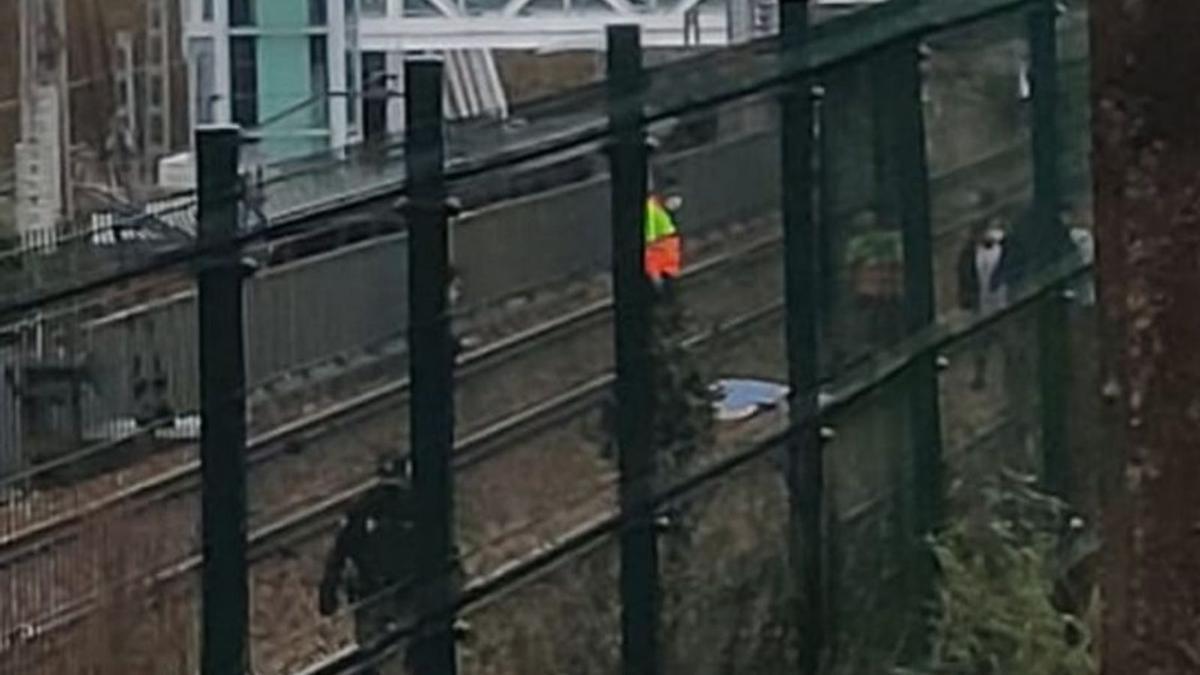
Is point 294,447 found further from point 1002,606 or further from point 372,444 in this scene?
point 1002,606

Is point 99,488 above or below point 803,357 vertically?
above

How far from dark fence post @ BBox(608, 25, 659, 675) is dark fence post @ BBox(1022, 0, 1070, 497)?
1.82 metres

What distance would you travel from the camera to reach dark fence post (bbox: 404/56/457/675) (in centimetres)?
514

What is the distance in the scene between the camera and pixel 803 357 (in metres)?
6.31

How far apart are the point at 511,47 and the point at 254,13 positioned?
330 cm

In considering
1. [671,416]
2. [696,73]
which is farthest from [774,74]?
[671,416]

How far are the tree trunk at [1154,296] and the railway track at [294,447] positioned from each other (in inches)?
76.2

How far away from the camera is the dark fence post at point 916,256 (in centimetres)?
684

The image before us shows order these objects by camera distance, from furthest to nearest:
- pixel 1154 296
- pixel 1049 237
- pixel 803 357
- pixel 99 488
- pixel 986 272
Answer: pixel 1049 237 → pixel 986 272 → pixel 803 357 → pixel 99 488 → pixel 1154 296

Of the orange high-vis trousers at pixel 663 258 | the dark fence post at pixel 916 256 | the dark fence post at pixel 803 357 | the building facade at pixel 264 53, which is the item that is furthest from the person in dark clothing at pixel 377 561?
the building facade at pixel 264 53

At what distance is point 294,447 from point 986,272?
2.84 meters

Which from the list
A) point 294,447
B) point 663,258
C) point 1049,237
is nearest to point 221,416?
point 294,447

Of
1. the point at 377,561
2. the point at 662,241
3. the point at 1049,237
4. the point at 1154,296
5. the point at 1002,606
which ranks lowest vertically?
the point at 1002,606

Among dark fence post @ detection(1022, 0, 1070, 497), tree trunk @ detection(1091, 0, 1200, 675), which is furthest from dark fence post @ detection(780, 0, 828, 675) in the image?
tree trunk @ detection(1091, 0, 1200, 675)
